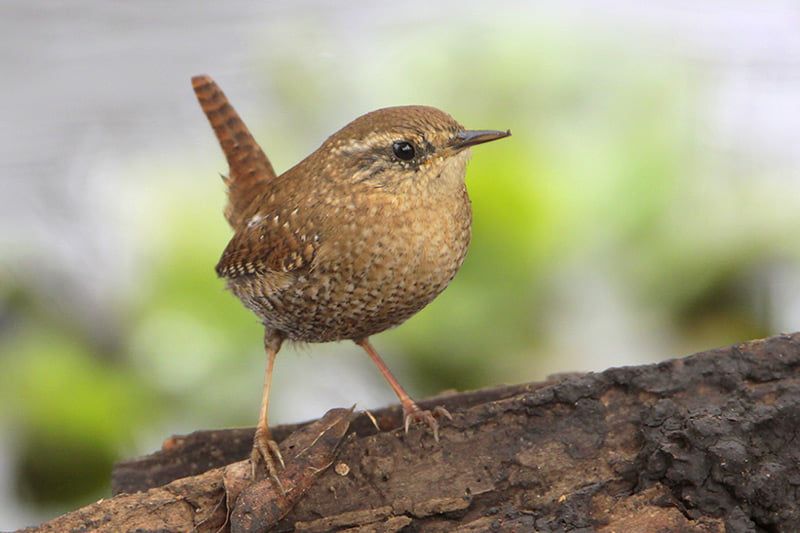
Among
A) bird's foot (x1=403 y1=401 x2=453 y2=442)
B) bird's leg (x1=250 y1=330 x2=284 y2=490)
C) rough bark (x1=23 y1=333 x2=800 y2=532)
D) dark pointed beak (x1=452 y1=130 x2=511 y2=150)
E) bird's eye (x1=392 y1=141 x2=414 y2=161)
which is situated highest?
bird's eye (x1=392 y1=141 x2=414 y2=161)

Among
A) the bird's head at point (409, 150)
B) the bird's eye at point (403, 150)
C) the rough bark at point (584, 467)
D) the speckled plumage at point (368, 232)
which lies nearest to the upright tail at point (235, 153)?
the speckled plumage at point (368, 232)

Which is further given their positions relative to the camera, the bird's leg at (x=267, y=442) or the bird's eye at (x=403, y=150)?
the bird's eye at (x=403, y=150)

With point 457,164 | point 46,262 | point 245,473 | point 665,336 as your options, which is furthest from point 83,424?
point 665,336

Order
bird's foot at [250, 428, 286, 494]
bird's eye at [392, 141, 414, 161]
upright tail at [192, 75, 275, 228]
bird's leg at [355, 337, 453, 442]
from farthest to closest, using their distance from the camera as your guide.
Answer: upright tail at [192, 75, 275, 228]
bird's eye at [392, 141, 414, 161]
bird's leg at [355, 337, 453, 442]
bird's foot at [250, 428, 286, 494]

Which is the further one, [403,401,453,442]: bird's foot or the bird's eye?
the bird's eye

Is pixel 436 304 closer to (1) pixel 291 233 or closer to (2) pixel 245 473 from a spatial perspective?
(1) pixel 291 233

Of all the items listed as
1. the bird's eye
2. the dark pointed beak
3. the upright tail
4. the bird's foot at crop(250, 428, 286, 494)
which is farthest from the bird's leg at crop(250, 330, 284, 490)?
the dark pointed beak

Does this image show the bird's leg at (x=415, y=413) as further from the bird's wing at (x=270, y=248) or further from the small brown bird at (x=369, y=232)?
the bird's wing at (x=270, y=248)

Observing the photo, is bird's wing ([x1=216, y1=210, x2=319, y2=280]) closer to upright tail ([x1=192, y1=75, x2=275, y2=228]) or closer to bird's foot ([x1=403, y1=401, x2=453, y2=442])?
upright tail ([x1=192, y1=75, x2=275, y2=228])
